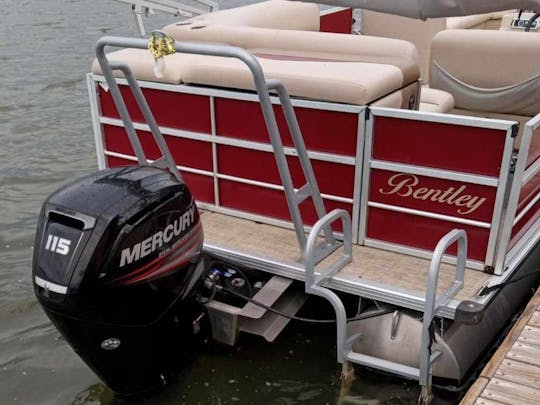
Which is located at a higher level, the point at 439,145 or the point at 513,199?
the point at 439,145

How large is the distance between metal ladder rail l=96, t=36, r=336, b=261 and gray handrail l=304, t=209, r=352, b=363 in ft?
0.38

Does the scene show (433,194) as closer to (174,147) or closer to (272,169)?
(272,169)

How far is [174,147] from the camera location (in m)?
4.02

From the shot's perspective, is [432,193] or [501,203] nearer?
[501,203]

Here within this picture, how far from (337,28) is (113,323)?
4535 millimetres

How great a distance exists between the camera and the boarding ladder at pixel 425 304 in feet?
9.65

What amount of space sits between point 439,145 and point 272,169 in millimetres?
952

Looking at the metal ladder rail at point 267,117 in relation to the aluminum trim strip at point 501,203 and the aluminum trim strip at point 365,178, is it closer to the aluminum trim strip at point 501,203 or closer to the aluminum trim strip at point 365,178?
the aluminum trim strip at point 365,178

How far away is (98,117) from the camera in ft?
13.8

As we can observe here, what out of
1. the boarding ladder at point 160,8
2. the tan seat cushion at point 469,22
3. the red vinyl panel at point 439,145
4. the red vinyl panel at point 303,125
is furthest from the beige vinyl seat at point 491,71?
the boarding ladder at point 160,8

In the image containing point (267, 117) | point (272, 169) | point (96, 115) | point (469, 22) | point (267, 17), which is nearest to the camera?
point (267, 117)

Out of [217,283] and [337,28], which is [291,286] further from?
[337,28]

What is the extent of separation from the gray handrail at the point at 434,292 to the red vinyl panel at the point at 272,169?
2.21ft

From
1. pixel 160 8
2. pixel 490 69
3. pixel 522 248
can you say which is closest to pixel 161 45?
pixel 522 248
